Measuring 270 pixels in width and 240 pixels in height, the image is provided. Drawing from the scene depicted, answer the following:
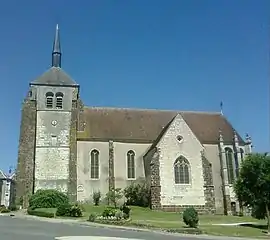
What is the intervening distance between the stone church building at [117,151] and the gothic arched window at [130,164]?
0.11m

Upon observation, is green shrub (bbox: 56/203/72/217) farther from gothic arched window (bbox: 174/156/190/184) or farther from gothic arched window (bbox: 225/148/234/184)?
gothic arched window (bbox: 225/148/234/184)

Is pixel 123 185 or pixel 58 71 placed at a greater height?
pixel 58 71

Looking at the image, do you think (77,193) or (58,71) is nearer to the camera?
(77,193)

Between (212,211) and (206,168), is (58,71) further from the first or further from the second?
(212,211)

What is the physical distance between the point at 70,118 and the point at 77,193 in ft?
29.2

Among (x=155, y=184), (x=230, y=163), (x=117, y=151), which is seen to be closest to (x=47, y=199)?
(x=117, y=151)

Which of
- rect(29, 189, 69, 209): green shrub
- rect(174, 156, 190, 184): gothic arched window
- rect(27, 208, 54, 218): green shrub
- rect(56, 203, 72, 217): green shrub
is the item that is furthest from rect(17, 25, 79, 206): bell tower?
rect(174, 156, 190, 184): gothic arched window

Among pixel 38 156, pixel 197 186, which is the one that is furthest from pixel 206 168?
→ pixel 38 156

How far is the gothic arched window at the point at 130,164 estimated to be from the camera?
41741mm

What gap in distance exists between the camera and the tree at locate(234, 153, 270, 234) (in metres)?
25.3

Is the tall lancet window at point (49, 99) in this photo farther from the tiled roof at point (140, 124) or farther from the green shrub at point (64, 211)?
the green shrub at point (64, 211)

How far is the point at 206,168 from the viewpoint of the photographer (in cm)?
3934

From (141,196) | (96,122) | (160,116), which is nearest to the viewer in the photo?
(141,196)

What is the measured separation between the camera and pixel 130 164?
42.2 metres
